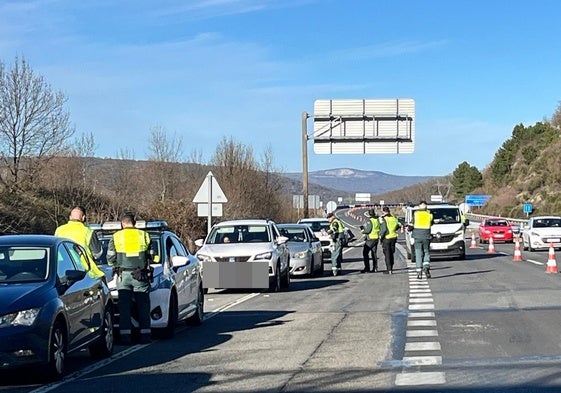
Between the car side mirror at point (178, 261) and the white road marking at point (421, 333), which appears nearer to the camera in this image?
the white road marking at point (421, 333)

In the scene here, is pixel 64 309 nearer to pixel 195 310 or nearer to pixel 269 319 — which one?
pixel 195 310

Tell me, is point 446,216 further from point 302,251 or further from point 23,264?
point 23,264

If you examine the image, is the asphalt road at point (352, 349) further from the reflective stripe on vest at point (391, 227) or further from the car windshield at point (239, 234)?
the reflective stripe on vest at point (391, 227)

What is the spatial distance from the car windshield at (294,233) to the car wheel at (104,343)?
1481 cm

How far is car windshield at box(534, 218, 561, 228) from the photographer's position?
130 feet

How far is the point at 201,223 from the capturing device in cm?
3622

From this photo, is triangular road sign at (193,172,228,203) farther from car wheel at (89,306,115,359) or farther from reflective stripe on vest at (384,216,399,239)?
car wheel at (89,306,115,359)

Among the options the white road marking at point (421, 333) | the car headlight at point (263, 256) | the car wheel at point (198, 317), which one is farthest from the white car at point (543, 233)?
the white road marking at point (421, 333)

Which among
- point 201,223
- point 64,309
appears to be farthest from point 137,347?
point 201,223

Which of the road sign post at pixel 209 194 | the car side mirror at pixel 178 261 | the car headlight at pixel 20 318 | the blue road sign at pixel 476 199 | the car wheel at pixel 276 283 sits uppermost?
the blue road sign at pixel 476 199

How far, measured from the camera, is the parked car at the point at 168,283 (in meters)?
12.9

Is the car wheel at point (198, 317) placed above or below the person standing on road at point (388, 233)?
below

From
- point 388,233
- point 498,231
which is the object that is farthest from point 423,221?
point 498,231

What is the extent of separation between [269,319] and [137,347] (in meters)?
3.43
